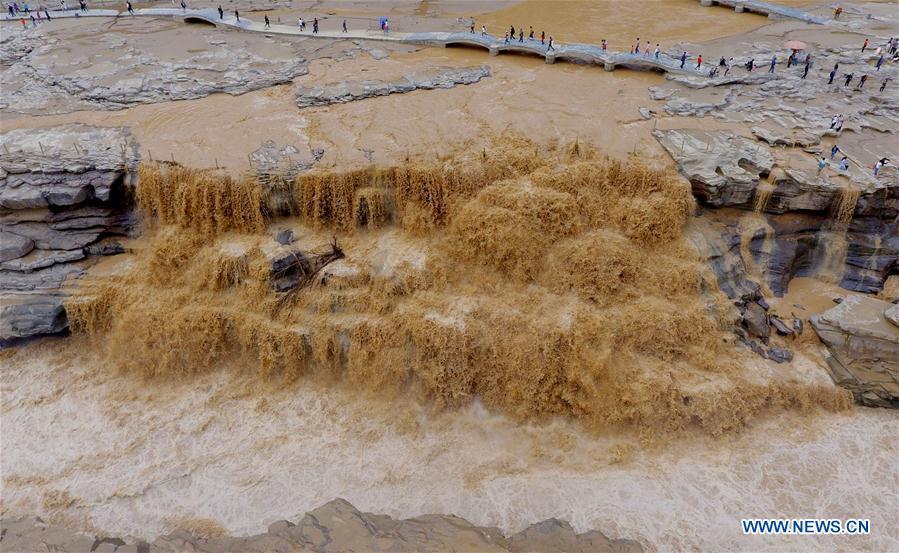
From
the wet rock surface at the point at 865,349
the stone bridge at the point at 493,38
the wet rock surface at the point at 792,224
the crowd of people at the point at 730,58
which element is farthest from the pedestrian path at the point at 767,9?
the wet rock surface at the point at 865,349

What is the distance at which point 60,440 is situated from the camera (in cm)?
1537

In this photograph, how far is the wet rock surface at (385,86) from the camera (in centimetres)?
2361

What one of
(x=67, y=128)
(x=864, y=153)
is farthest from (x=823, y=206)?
(x=67, y=128)

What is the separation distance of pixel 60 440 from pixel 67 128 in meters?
12.9

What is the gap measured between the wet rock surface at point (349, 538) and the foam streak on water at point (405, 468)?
2.64 ft

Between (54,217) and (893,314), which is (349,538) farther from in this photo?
(893,314)

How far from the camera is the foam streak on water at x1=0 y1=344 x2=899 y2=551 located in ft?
44.6

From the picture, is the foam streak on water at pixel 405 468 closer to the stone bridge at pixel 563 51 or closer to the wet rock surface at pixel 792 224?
the wet rock surface at pixel 792 224

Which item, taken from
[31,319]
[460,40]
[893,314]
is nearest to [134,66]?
[31,319]

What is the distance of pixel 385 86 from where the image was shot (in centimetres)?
2452

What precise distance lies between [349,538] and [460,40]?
25.6 meters

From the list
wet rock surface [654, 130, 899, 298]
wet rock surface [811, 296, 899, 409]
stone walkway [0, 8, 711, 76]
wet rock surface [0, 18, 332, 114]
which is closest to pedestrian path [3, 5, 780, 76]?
stone walkway [0, 8, 711, 76]

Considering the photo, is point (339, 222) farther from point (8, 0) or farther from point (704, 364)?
point (8, 0)

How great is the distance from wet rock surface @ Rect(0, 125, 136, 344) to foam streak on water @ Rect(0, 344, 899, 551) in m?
3.61
